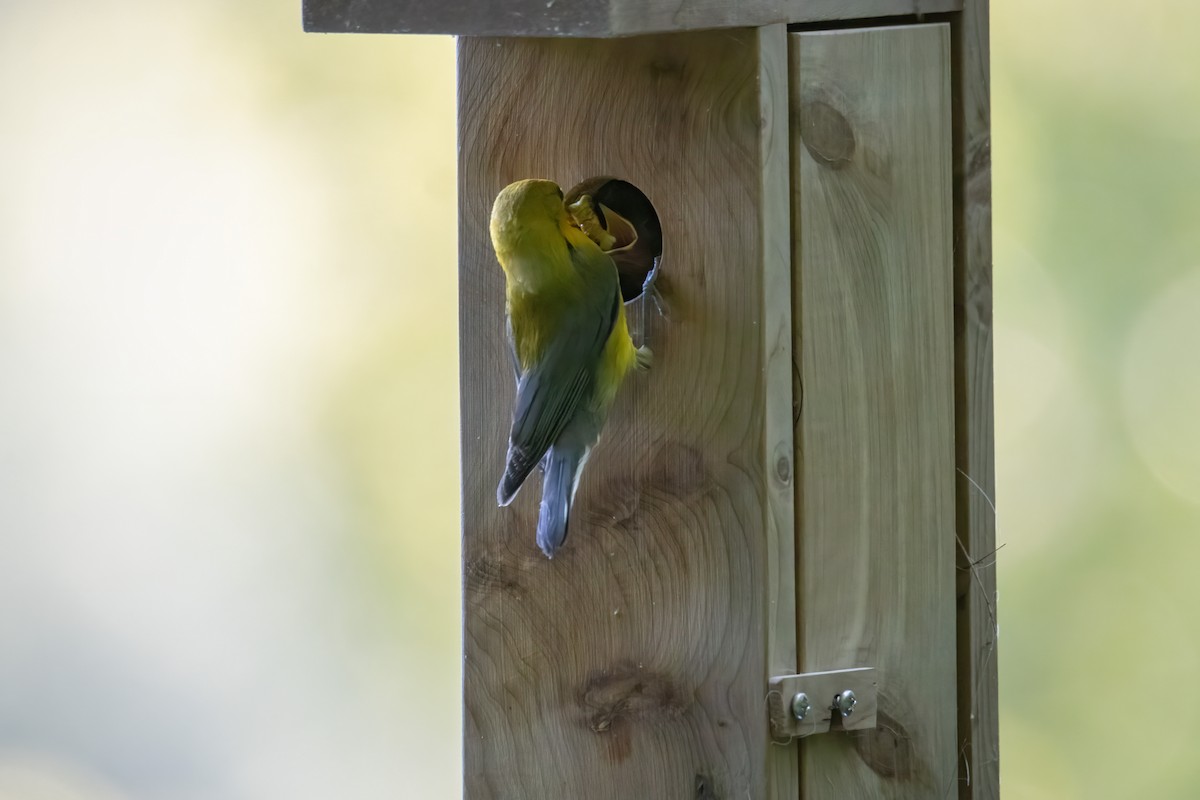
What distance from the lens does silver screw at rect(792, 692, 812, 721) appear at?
175cm

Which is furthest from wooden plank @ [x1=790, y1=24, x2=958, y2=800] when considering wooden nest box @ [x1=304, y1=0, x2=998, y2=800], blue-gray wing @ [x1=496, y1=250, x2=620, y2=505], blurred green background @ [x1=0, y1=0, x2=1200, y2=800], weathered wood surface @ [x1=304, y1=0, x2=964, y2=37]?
blurred green background @ [x1=0, y1=0, x2=1200, y2=800]

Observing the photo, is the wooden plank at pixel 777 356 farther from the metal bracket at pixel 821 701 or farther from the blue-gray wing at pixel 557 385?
the blue-gray wing at pixel 557 385

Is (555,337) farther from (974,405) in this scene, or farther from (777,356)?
(974,405)

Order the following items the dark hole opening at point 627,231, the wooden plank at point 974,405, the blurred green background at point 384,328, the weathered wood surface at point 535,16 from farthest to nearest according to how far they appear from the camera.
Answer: the blurred green background at point 384,328
the dark hole opening at point 627,231
the wooden plank at point 974,405
the weathered wood surface at point 535,16

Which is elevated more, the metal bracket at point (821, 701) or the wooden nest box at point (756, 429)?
the wooden nest box at point (756, 429)

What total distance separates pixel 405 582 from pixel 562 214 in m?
2.02

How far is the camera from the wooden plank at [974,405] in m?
1.79

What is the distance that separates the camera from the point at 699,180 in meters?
1.79

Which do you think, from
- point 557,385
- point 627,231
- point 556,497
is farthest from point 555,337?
point 627,231

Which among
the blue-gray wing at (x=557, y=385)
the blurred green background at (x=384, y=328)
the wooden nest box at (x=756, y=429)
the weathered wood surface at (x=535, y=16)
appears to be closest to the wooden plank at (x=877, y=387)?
the wooden nest box at (x=756, y=429)

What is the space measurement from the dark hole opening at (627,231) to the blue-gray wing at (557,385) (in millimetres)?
182

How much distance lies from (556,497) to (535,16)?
0.63m

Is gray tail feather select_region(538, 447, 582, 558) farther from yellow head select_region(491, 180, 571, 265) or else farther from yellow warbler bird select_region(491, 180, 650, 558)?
yellow head select_region(491, 180, 571, 265)

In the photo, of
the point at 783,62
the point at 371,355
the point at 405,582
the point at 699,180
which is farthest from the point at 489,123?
the point at 405,582
